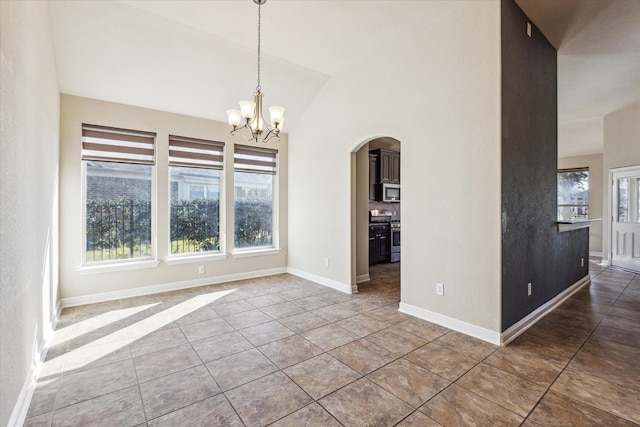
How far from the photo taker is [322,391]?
2.09 m

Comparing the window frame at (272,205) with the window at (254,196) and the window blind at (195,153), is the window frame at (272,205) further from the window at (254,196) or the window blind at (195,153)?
the window blind at (195,153)

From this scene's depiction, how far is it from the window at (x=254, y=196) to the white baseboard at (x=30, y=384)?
9.33 feet

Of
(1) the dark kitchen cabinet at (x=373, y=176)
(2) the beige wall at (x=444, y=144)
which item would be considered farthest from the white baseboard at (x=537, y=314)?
(1) the dark kitchen cabinet at (x=373, y=176)

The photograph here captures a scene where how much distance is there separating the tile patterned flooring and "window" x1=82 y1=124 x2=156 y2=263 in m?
0.89

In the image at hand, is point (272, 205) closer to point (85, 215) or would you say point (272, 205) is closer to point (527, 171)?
point (85, 215)

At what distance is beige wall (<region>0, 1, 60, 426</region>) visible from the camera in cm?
159

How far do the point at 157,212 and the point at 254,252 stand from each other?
1704 millimetres

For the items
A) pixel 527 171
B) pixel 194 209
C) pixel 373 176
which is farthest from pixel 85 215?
pixel 527 171

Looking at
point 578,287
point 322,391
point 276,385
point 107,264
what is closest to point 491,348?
point 322,391

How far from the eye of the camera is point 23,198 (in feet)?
6.60

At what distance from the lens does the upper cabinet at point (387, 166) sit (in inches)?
269

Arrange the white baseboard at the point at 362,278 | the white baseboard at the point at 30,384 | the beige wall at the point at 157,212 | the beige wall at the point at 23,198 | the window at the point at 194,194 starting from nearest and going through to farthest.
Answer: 1. the beige wall at the point at 23,198
2. the white baseboard at the point at 30,384
3. the beige wall at the point at 157,212
4. the window at the point at 194,194
5. the white baseboard at the point at 362,278

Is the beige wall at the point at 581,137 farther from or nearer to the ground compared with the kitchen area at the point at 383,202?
farther from the ground

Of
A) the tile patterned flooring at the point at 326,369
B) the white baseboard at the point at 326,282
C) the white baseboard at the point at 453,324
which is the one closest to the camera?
the tile patterned flooring at the point at 326,369
